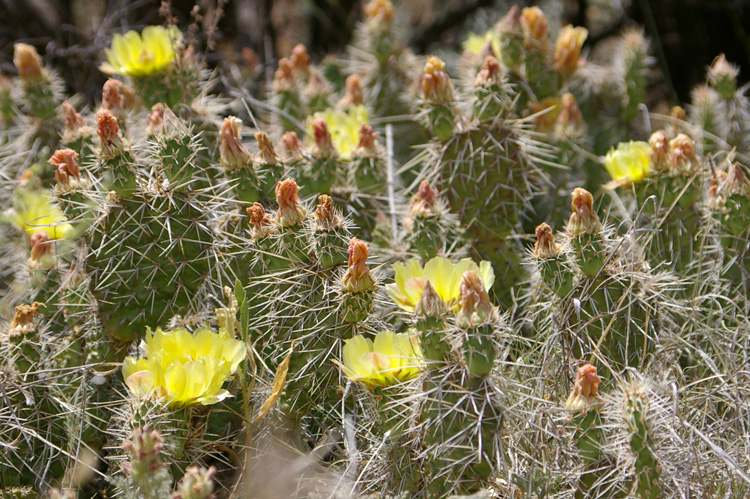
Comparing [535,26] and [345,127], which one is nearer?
[345,127]

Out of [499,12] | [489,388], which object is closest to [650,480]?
[489,388]

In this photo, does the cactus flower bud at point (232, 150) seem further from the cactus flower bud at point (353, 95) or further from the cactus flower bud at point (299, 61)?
the cactus flower bud at point (299, 61)

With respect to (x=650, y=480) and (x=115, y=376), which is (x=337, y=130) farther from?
(x=650, y=480)

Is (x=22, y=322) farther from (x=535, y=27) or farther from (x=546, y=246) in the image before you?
(x=535, y=27)

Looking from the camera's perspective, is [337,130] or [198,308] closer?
[198,308]

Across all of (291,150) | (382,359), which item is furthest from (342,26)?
(382,359)

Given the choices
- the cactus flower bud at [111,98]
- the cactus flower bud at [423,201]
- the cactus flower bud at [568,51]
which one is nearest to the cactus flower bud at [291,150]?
the cactus flower bud at [423,201]

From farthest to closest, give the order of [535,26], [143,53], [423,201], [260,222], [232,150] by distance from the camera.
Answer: [535,26] < [143,53] < [423,201] < [232,150] < [260,222]
